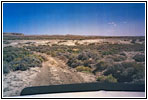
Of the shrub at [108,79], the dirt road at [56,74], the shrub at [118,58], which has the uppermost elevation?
the shrub at [118,58]

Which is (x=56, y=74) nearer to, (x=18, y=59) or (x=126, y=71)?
(x=18, y=59)

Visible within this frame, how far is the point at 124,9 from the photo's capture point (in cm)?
768

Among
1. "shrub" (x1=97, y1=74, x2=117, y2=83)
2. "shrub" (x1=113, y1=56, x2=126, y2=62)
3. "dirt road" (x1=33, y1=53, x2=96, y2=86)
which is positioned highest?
"shrub" (x1=113, y1=56, x2=126, y2=62)

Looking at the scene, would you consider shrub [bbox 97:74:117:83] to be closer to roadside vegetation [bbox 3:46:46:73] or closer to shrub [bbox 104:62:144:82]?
shrub [bbox 104:62:144:82]

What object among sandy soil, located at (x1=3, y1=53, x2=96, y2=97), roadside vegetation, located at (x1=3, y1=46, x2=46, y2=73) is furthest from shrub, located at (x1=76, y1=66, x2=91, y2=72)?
roadside vegetation, located at (x1=3, y1=46, x2=46, y2=73)

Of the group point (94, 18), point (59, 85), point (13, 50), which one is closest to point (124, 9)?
point (94, 18)

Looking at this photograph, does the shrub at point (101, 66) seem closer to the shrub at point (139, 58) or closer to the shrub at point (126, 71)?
the shrub at point (126, 71)

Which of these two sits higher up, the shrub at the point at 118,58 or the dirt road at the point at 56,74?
the shrub at the point at 118,58

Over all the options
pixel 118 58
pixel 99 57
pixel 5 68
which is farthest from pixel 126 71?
pixel 5 68

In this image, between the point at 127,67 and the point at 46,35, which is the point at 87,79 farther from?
the point at 46,35

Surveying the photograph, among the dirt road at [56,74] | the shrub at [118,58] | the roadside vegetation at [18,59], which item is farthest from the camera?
the shrub at [118,58]

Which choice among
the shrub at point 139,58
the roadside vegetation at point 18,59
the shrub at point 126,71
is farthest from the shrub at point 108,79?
the roadside vegetation at point 18,59

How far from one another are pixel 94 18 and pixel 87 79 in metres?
2.57

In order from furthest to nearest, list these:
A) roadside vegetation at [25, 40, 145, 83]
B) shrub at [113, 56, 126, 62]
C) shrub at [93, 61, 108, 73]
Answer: shrub at [113, 56, 126, 62]
shrub at [93, 61, 108, 73]
roadside vegetation at [25, 40, 145, 83]
